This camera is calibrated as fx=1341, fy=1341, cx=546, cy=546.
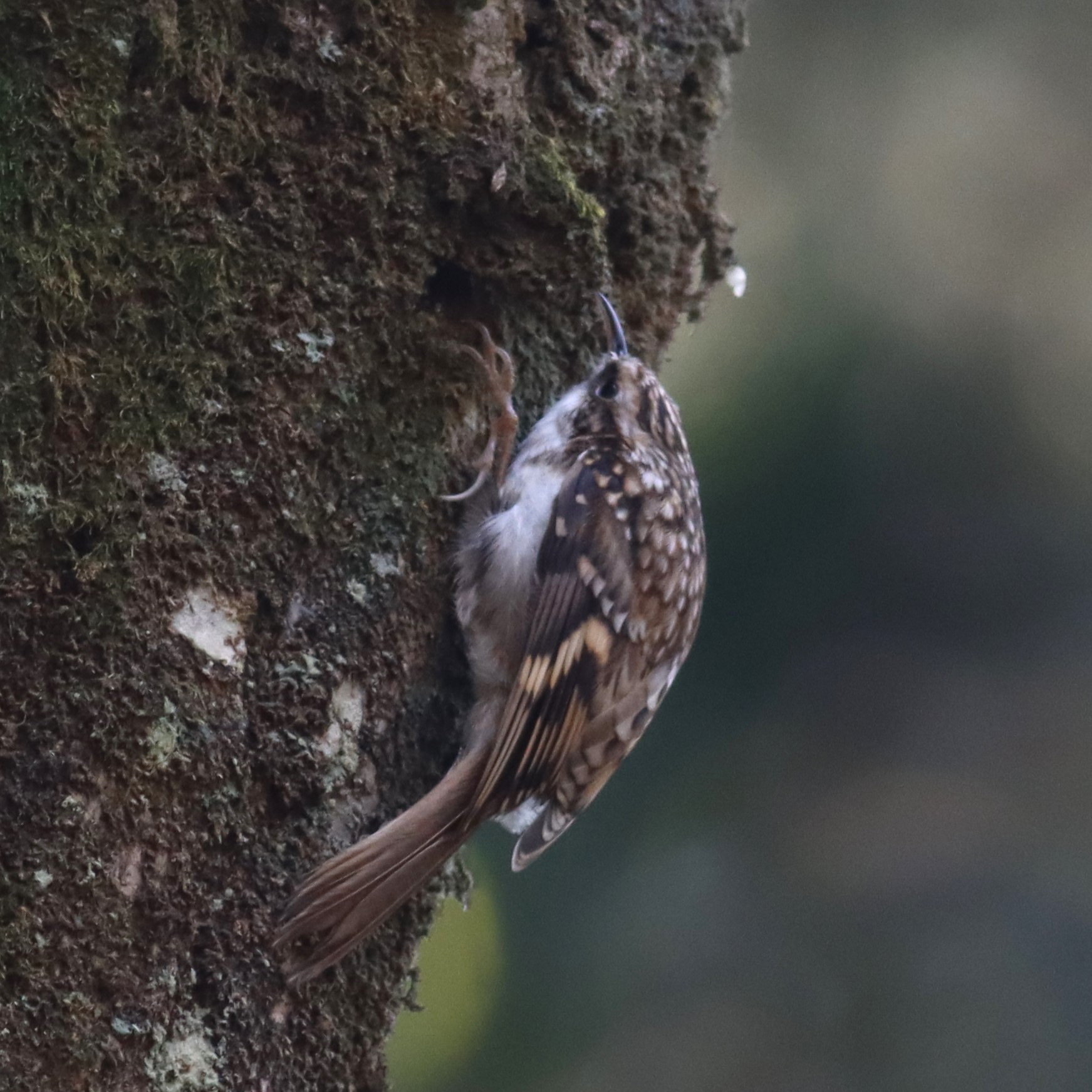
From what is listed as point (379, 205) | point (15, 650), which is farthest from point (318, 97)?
point (15, 650)

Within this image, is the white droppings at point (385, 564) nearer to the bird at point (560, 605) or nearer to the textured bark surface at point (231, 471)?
the textured bark surface at point (231, 471)

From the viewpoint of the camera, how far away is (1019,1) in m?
3.71

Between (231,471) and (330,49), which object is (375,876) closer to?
(231,471)

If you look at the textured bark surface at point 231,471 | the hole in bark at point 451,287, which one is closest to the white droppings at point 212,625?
the textured bark surface at point 231,471

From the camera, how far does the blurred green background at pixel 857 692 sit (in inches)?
115

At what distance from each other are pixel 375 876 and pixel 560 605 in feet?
1.81

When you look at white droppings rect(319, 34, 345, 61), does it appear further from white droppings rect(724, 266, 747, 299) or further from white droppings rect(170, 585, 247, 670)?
white droppings rect(724, 266, 747, 299)

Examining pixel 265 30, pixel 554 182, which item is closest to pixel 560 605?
pixel 554 182

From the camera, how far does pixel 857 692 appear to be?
318 centimetres

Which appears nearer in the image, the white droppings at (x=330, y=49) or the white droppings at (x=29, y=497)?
the white droppings at (x=29, y=497)

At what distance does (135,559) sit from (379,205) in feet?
1.80

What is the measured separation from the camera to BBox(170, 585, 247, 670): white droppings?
144 centimetres

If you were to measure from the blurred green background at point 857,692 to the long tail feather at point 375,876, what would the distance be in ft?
4.10

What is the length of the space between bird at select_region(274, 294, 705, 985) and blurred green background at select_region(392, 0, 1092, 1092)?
0.89 m
